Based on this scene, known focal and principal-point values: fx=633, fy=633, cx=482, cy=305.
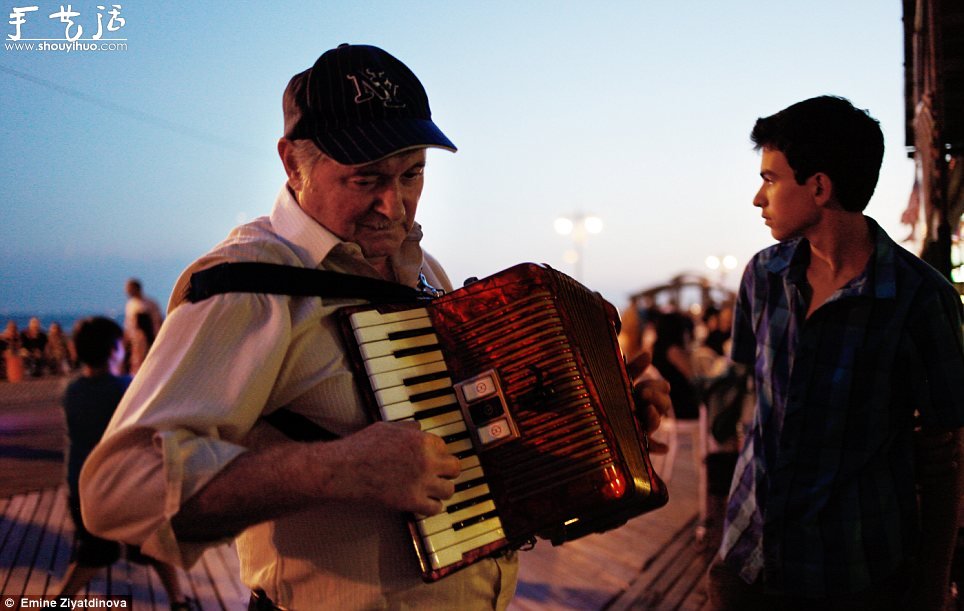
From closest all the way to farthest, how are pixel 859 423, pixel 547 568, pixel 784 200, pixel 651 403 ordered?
pixel 651 403 → pixel 859 423 → pixel 784 200 → pixel 547 568

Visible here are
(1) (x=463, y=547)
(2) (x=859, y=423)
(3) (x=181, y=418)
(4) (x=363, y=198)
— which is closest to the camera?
(3) (x=181, y=418)

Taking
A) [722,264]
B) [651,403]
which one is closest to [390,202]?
[651,403]

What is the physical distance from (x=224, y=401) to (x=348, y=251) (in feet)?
1.30

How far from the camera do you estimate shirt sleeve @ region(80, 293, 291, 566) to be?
0.91m

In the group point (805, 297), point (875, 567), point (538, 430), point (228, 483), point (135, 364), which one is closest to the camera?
point (228, 483)

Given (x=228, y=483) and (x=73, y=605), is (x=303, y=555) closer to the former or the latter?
(x=228, y=483)

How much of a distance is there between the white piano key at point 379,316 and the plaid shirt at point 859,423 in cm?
109

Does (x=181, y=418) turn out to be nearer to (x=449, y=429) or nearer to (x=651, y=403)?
(x=449, y=429)

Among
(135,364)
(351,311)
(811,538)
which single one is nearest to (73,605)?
(135,364)

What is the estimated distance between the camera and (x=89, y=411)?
11.0ft

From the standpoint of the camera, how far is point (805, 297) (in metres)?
1.80

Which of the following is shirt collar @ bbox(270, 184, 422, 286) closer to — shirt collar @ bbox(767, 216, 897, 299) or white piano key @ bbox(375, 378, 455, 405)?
white piano key @ bbox(375, 378, 455, 405)

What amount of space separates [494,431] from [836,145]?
1.24 meters

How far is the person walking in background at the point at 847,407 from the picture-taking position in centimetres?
159
